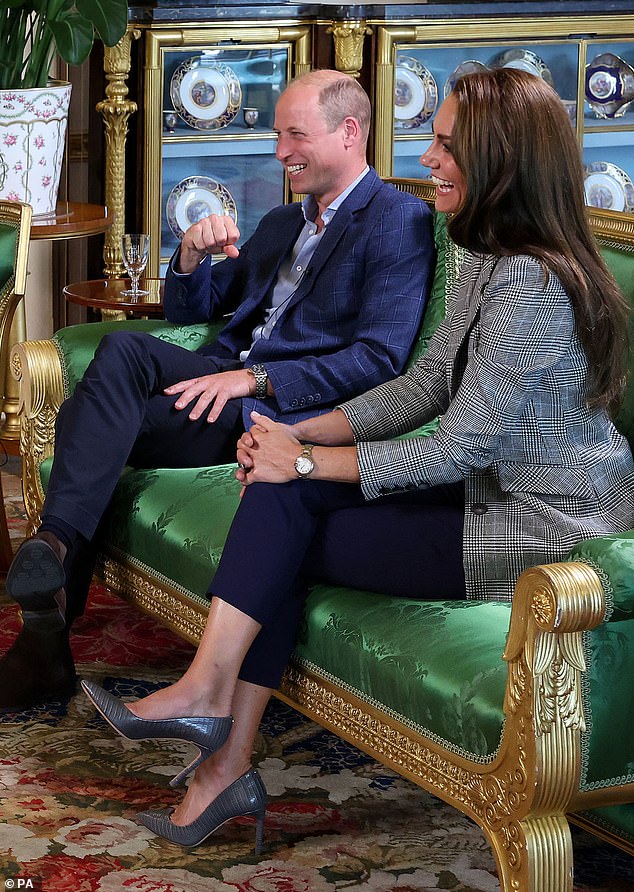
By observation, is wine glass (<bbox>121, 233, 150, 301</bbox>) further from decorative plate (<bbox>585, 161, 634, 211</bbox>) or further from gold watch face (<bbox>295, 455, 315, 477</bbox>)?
decorative plate (<bbox>585, 161, 634, 211</bbox>)

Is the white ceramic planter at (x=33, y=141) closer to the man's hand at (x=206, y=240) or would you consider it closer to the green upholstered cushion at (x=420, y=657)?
Answer: the man's hand at (x=206, y=240)

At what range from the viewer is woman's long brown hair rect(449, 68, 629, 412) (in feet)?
6.59

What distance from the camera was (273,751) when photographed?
8.17ft

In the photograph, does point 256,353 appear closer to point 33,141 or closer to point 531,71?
point 33,141

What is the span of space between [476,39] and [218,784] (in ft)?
10.5

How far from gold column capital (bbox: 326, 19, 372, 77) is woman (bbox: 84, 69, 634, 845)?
2.26 meters

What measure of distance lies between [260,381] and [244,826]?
3.00 ft

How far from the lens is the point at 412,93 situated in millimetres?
4574

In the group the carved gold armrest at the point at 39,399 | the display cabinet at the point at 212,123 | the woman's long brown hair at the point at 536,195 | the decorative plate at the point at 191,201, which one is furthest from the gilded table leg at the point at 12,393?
the woman's long brown hair at the point at 536,195

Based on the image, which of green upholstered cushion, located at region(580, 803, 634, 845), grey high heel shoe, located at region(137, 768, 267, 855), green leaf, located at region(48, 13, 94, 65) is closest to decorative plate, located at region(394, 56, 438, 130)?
green leaf, located at region(48, 13, 94, 65)

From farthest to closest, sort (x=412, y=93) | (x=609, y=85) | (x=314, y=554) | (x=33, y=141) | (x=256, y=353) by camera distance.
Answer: (x=609, y=85) < (x=412, y=93) < (x=33, y=141) < (x=256, y=353) < (x=314, y=554)

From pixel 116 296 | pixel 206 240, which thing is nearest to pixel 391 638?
pixel 206 240

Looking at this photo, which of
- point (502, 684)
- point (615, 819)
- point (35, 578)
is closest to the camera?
point (502, 684)

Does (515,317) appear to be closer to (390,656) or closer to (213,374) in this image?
(390,656)
